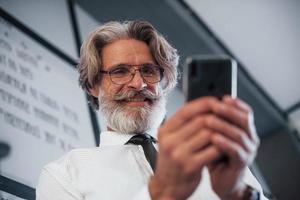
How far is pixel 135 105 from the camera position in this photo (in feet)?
4.11

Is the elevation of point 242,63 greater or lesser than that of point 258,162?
greater

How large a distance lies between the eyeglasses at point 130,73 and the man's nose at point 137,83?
11 mm

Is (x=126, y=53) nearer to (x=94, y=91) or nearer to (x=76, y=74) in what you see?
(x=94, y=91)

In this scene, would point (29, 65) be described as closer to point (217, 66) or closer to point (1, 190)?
point (1, 190)

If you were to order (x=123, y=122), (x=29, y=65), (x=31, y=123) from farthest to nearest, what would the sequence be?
1. (x=29, y=65)
2. (x=31, y=123)
3. (x=123, y=122)

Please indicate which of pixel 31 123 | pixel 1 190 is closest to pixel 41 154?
pixel 31 123

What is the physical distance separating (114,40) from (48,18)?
2.14 feet

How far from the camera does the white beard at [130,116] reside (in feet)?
4.07

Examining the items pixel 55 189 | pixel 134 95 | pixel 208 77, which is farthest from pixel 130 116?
pixel 208 77

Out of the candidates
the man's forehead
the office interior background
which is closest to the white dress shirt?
the man's forehead

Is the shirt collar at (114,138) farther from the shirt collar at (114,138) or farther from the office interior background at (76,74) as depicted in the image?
the office interior background at (76,74)

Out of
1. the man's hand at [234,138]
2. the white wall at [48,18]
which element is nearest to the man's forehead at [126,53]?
the white wall at [48,18]

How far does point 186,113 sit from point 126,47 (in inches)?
29.8

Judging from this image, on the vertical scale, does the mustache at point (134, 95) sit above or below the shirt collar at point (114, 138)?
above
